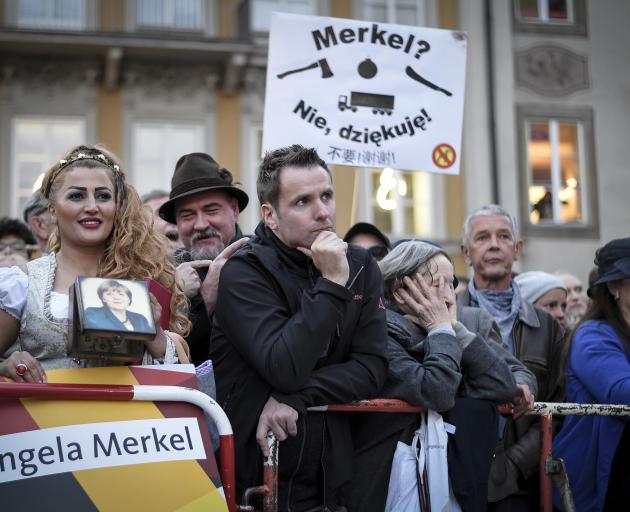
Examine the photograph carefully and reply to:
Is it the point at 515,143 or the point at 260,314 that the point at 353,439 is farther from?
the point at 515,143

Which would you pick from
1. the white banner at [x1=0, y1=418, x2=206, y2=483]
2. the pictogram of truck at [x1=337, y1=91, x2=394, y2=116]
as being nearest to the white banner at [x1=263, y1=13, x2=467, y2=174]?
the pictogram of truck at [x1=337, y1=91, x2=394, y2=116]

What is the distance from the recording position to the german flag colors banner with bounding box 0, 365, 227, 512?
122 inches

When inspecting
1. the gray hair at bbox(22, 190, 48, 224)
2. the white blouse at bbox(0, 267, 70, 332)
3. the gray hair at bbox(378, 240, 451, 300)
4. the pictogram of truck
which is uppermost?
the pictogram of truck

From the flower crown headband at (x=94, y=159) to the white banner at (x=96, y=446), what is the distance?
3.34 feet

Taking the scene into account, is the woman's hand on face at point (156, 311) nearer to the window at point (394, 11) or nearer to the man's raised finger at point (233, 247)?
the man's raised finger at point (233, 247)

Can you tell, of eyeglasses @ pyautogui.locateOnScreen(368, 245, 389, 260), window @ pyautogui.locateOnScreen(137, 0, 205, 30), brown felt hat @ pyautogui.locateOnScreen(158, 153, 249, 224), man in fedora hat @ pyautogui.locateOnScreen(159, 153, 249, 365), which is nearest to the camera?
man in fedora hat @ pyautogui.locateOnScreen(159, 153, 249, 365)

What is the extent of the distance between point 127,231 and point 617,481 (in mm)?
2524

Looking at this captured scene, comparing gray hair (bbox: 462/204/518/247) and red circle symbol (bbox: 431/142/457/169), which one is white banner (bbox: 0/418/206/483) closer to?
gray hair (bbox: 462/204/518/247)

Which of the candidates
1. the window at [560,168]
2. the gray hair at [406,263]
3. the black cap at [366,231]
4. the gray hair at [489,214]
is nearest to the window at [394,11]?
the window at [560,168]

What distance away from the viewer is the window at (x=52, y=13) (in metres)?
18.3

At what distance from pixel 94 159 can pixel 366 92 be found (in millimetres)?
2797

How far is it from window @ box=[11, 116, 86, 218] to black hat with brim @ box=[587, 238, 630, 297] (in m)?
14.3

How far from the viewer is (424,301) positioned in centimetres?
429

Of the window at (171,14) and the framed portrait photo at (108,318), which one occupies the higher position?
the window at (171,14)
